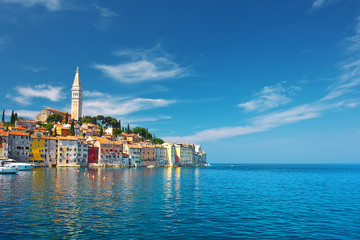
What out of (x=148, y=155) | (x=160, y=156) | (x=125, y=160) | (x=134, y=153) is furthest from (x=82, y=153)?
(x=160, y=156)

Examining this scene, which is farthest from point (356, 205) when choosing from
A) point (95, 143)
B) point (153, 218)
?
point (95, 143)

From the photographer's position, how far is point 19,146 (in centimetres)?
10425

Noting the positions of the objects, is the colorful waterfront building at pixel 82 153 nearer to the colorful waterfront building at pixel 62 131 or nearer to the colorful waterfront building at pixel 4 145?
the colorful waterfront building at pixel 62 131

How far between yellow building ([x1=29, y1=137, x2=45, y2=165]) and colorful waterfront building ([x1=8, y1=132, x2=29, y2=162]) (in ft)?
4.86

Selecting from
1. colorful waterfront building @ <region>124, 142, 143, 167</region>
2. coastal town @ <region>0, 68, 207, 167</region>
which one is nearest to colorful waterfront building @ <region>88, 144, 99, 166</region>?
coastal town @ <region>0, 68, 207, 167</region>

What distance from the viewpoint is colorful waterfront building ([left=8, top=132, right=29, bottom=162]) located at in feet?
336

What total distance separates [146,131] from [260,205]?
164 meters

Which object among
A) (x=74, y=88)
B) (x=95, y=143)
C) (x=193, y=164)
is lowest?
(x=193, y=164)

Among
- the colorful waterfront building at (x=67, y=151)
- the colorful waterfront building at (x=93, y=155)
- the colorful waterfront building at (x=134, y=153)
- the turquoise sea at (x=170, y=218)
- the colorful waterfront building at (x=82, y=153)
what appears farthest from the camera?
the colorful waterfront building at (x=134, y=153)

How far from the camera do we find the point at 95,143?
5157 inches

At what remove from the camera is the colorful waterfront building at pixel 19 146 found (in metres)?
102

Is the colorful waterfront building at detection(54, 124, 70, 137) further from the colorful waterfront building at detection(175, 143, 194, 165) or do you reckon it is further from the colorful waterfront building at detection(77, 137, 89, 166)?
the colorful waterfront building at detection(175, 143, 194, 165)

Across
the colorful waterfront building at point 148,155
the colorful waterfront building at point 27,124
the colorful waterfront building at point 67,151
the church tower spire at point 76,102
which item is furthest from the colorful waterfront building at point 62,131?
the church tower spire at point 76,102

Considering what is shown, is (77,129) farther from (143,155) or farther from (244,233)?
(244,233)
